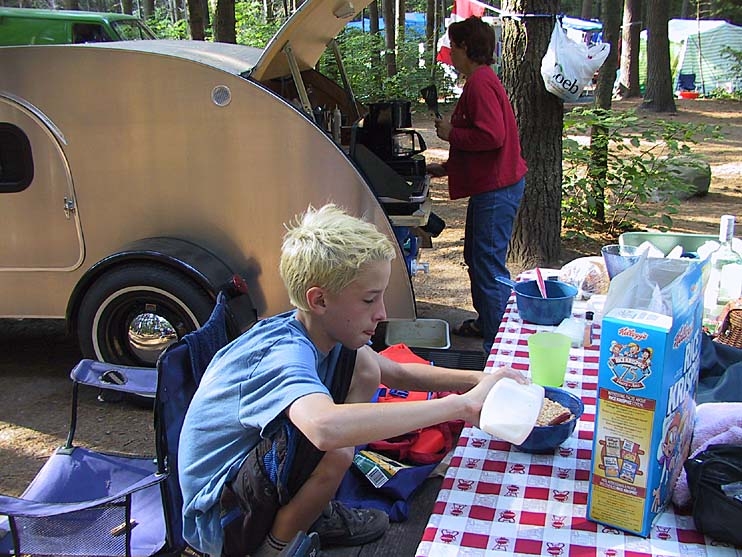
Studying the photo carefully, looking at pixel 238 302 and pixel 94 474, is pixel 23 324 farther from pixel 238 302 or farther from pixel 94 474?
pixel 94 474

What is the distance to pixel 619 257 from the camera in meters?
2.38

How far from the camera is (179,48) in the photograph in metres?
3.99

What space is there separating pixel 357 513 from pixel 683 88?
22843mm

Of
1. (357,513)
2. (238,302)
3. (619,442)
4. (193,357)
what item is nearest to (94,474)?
(193,357)

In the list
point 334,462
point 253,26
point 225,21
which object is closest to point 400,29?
point 253,26

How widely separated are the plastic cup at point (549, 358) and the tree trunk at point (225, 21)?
753 centimetres

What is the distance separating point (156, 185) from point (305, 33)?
1170 millimetres

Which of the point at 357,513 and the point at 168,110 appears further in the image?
the point at 168,110

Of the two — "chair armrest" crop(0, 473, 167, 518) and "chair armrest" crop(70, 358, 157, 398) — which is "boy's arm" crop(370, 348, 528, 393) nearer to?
"chair armrest" crop(0, 473, 167, 518)

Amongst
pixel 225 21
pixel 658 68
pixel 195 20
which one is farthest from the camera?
pixel 658 68

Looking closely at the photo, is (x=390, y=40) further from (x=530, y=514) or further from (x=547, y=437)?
(x=530, y=514)

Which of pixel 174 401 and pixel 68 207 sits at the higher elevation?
pixel 68 207

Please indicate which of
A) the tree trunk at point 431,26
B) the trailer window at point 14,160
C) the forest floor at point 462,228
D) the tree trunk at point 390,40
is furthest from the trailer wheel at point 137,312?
the tree trunk at point 431,26

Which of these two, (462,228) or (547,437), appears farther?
(462,228)
